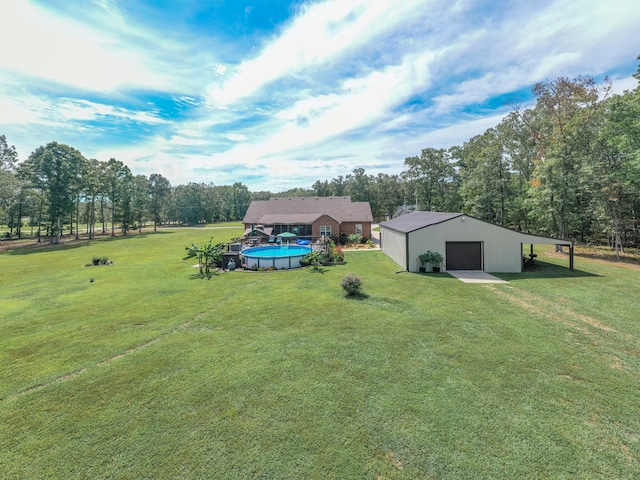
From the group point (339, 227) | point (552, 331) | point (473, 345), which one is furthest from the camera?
point (339, 227)

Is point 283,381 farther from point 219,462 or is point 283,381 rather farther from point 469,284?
point 469,284

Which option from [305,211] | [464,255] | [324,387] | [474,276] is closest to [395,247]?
[464,255]

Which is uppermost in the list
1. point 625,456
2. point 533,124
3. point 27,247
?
point 533,124

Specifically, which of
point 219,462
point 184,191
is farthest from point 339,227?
point 184,191

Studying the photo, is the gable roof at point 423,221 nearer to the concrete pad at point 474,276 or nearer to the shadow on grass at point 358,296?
the concrete pad at point 474,276

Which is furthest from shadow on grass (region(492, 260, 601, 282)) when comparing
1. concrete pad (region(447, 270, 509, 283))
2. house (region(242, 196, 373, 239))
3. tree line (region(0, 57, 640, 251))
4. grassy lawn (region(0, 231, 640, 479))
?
house (region(242, 196, 373, 239))

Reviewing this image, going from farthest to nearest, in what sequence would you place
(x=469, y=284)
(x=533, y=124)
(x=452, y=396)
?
(x=533, y=124)
(x=469, y=284)
(x=452, y=396)
